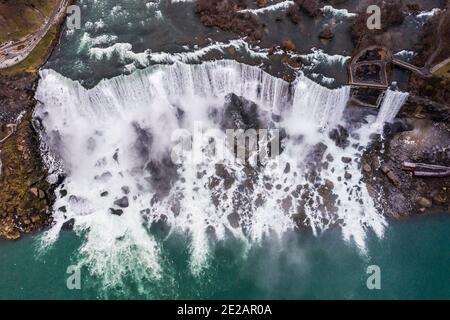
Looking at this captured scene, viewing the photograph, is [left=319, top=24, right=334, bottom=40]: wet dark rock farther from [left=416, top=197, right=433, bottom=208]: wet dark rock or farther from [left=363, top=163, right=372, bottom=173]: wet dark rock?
[left=416, top=197, right=433, bottom=208]: wet dark rock

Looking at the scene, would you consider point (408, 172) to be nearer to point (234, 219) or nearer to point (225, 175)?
point (234, 219)

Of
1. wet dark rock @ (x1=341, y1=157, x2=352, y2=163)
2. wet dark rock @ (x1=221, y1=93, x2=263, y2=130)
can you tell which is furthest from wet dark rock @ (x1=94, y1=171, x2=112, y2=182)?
wet dark rock @ (x1=341, y1=157, x2=352, y2=163)

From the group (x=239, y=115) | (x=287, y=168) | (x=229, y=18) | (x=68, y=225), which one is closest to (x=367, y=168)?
(x=287, y=168)

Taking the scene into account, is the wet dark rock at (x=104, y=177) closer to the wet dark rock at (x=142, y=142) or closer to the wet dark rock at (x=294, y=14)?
the wet dark rock at (x=142, y=142)

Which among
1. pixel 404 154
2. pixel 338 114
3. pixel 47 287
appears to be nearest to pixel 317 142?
pixel 338 114

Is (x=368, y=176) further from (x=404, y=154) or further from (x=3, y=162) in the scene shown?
(x=3, y=162)
